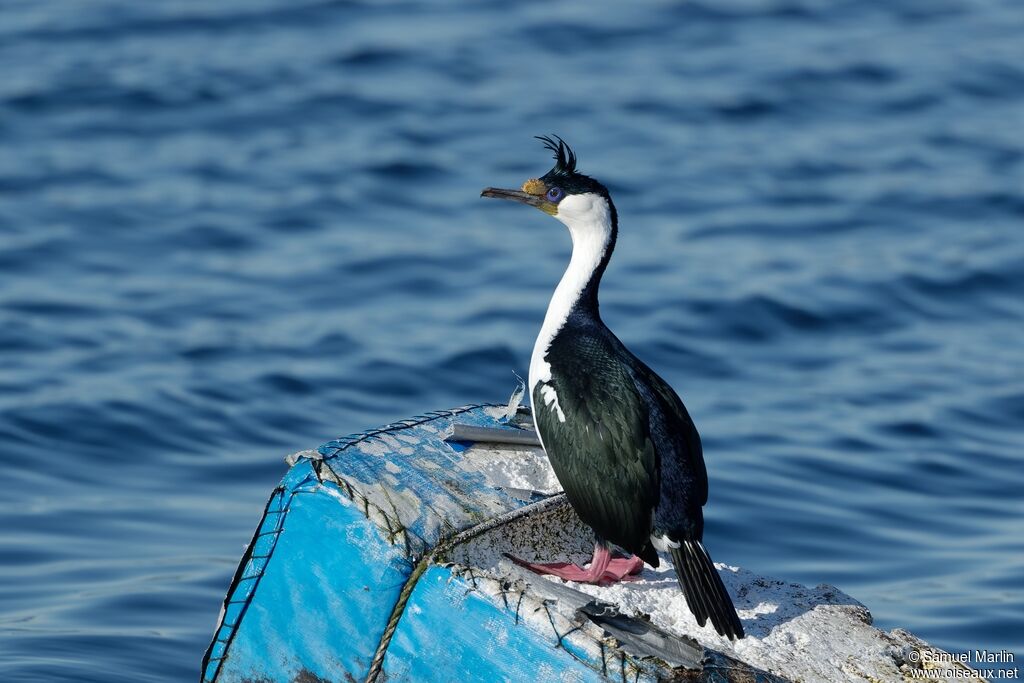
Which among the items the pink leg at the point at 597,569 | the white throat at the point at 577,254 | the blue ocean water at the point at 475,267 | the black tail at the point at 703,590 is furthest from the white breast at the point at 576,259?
the blue ocean water at the point at 475,267

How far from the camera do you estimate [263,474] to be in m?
9.02

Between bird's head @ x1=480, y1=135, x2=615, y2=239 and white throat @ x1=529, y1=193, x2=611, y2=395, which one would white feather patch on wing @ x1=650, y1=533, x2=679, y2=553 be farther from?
bird's head @ x1=480, y1=135, x2=615, y2=239

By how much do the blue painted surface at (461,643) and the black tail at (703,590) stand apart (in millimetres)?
517

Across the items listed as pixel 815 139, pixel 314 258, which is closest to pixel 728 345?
pixel 314 258

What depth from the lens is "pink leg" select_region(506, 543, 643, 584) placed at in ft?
17.2

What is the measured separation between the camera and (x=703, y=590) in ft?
16.3

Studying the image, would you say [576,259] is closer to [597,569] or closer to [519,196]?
[519,196]

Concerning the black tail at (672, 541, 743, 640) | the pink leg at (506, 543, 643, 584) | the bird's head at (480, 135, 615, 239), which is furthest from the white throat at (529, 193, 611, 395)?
the black tail at (672, 541, 743, 640)

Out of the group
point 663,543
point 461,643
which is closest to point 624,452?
point 663,543

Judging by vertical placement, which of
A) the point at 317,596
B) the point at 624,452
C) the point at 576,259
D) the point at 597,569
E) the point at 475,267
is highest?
the point at 576,259

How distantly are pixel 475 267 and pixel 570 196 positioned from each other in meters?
6.20

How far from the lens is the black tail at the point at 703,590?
489 centimetres

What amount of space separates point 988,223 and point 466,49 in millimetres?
5645

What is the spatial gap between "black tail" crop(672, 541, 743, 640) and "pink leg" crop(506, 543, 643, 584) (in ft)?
1.04
